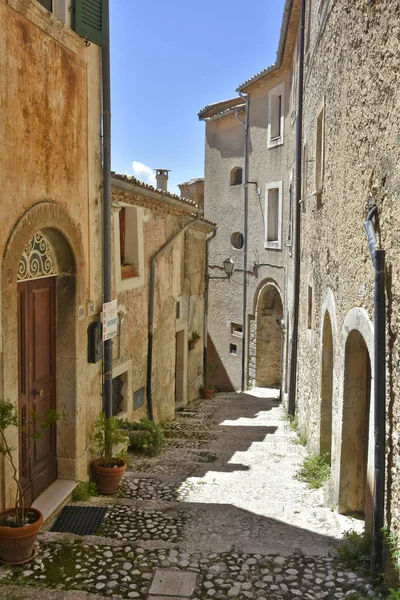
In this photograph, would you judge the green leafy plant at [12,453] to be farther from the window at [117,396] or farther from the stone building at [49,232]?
the window at [117,396]

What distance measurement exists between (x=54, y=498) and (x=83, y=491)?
0.47 meters

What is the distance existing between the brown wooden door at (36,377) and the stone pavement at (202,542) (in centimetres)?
71

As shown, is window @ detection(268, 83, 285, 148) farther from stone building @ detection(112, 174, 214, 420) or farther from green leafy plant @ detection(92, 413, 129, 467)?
green leafy plant @ detection(92, 413, 129, 467)

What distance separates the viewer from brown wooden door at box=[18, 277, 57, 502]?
5812 mm

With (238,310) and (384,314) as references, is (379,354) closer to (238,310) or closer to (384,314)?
(384,314)

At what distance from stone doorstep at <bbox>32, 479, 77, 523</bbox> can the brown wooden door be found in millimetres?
68

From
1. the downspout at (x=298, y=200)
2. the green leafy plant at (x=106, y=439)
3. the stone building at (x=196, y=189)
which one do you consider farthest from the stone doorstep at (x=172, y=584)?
the stone building at (x=196, y=189)

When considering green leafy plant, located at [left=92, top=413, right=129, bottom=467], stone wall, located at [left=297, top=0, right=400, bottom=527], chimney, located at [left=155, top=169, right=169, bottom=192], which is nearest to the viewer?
stone wall, located at [left=297, top=0, right=400, bottom=527]

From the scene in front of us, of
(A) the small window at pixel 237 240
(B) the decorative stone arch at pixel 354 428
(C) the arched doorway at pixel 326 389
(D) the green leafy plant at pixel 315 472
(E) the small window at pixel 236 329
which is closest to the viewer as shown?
(B) the decorative stone arch at pixel 354 428

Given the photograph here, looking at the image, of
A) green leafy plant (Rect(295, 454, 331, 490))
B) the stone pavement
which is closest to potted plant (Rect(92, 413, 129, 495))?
the stone pavement

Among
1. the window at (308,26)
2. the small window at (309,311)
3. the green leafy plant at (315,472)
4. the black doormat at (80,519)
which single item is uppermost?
the window at (308,26)

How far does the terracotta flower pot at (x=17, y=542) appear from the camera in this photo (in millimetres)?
4738

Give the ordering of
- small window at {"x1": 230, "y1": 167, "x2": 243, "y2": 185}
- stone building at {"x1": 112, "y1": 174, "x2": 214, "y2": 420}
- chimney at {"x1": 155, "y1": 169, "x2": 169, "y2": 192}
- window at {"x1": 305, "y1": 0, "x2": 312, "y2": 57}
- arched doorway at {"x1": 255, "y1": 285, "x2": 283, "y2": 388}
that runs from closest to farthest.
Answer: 1. stone building at {"x1": 112, "y1": 174, "x2": 214, "y2": 420}
2. window at {"x1": 305, "y1": 0, "x2": 312, "y2": 57}
3. chimney at {"x1": 155, "y1": 169, "x2": 169, "y2": 192}
4. arched doorway at {"x1": 255, "y1": 285, "x2": 283, "y2": 388}
5. small window at {"x1": 230, "y1": 167, "x2": 243, "y2": 185}

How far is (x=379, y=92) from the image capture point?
479cm
